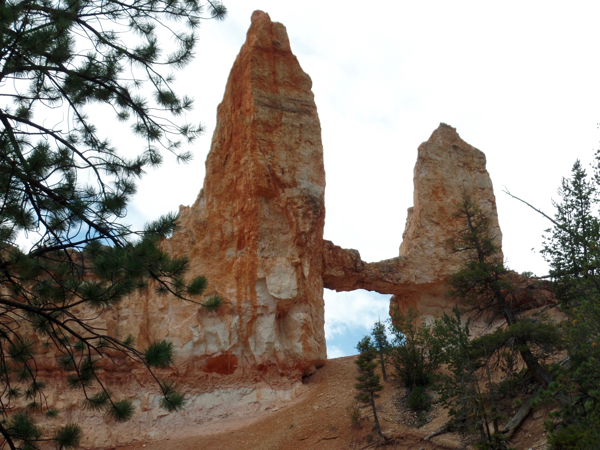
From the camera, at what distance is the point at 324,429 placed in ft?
45.5

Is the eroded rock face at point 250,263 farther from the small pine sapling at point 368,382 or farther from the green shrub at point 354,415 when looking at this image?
the small pine sapling at point 368,382

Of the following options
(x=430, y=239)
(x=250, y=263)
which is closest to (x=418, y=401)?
(x=250, y=263)

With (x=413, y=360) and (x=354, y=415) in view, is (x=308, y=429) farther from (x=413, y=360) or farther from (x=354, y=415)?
(x=413, y=360)

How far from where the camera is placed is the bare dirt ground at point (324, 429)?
12.2 meters

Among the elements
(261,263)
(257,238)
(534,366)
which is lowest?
(534,366)

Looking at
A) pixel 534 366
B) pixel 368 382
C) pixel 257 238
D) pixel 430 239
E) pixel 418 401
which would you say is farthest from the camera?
pixel 430 239

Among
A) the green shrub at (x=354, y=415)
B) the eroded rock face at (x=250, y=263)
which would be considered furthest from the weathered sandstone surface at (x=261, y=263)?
the green shrub at (x=354, y=415)

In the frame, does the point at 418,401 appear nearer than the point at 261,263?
Yes

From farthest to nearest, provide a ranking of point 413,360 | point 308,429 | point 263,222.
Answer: point 263,222 → point 413,360 → point 308,429

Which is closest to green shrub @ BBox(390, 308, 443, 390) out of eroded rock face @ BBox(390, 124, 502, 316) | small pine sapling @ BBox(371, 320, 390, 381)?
small pine sapling @ BBox(371, 320, 390, 381)

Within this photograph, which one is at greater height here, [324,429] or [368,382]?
[368,382]

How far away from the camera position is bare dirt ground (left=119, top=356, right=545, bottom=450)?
12242 mm

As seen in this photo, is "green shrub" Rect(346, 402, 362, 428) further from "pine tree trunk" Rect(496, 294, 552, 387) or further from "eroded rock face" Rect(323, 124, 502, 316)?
"eroded rock face" Rect(323, 124, 502, 316)

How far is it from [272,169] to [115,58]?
38.3 ft
